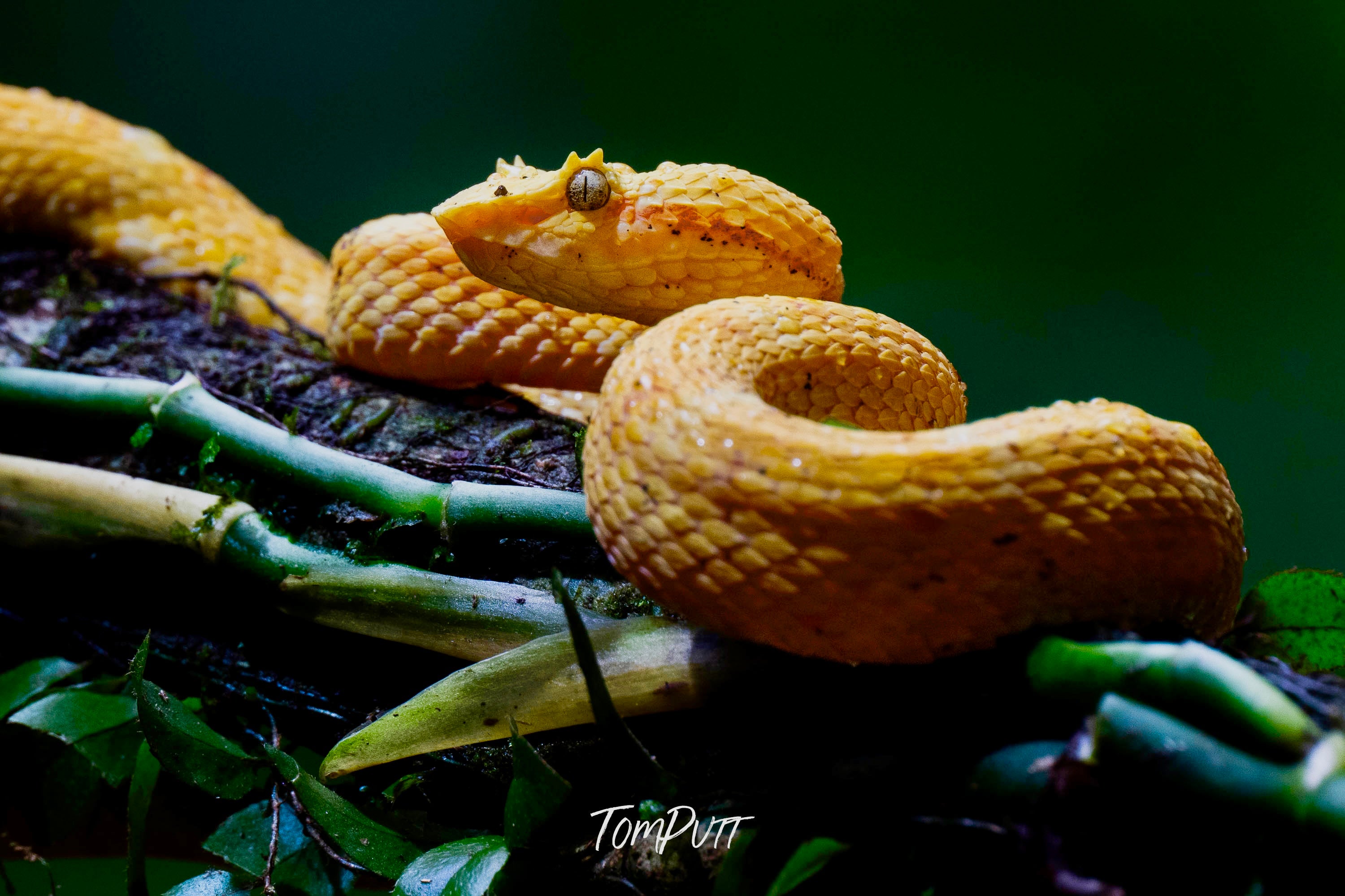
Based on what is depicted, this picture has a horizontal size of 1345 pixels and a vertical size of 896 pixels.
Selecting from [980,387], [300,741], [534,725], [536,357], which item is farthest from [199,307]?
[980,387]

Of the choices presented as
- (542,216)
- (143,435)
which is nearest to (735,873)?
(542,216)

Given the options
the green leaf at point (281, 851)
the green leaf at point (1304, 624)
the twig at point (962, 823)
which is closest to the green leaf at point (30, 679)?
the green leaf at point (281, 851)

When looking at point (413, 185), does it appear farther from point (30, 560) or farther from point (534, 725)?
point (534, 725)

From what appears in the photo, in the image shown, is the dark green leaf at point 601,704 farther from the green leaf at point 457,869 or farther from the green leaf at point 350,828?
the green leaf at point 350,828

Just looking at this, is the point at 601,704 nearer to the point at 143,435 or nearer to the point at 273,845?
the point at 273,845

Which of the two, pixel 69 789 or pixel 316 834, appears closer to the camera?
pixel 316 834
